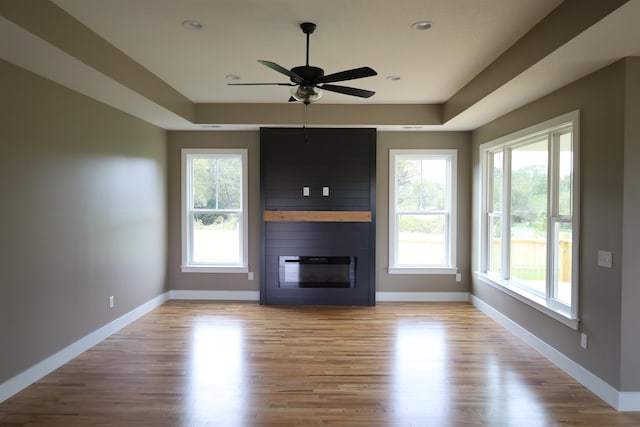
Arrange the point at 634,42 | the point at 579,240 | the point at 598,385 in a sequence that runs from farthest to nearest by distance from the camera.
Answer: the point at 579,240 < the point at 598,385 < the point at 634,42

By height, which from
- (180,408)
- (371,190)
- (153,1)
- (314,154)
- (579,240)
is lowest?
(180,408)

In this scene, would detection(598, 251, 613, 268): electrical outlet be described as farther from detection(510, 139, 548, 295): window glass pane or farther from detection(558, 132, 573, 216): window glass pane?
detection(510, 139, 548, 295): window glass pane

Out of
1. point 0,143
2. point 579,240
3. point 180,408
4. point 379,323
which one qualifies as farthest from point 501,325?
point 0,143

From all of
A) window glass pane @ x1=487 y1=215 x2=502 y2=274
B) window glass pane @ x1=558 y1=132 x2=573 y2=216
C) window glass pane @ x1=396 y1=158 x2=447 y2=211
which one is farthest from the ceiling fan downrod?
window glass pane @ x1=487 y1=215 x2=502 y2=274

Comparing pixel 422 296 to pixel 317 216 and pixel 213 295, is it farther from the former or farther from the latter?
pixel 213 295

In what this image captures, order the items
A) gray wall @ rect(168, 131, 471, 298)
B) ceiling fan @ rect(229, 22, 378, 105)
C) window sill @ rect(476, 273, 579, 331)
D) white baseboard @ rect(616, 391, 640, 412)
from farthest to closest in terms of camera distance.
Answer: gray wall @ rect(168, 131, 471, 298) < window sill @ rect(476, 273, 579, 331) < white baseboard @ rect(616, 391, 640, 412) < ceiling fan @ rect(229, 22, 378, 105)

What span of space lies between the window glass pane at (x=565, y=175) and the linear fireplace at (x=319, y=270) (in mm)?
2736

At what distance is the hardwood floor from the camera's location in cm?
267

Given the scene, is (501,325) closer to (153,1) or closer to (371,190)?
(371,190)

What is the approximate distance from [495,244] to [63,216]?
15.6 feet

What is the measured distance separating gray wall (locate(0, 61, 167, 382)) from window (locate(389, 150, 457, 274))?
3.41 metres

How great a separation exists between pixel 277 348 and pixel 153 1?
10.0 ft

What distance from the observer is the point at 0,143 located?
2834 millimetres

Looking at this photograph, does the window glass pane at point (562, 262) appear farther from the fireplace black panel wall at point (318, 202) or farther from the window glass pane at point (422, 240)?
the fireplace black panel wall at point (318, 202)
